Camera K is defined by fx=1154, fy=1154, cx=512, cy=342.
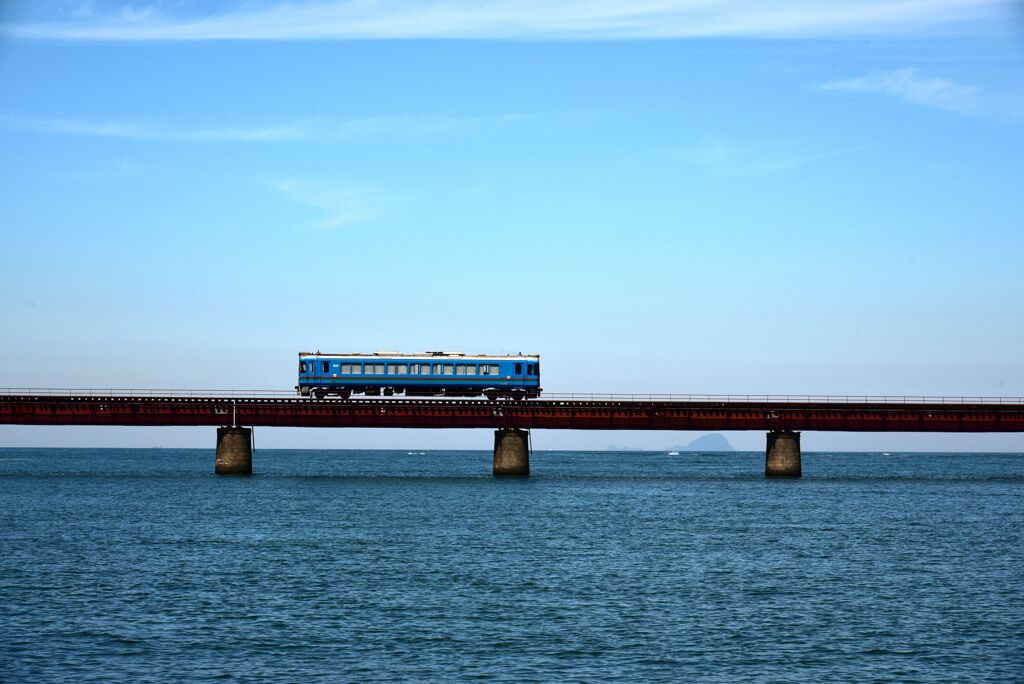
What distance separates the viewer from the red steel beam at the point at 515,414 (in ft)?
284

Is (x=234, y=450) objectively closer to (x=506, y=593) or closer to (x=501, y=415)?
(x=501, y=415)

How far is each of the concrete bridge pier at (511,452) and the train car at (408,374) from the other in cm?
368

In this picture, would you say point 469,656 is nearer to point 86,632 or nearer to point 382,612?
point 382,612

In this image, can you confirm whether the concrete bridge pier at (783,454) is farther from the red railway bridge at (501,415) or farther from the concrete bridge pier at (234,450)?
the concrete bridge pier at (234,450)

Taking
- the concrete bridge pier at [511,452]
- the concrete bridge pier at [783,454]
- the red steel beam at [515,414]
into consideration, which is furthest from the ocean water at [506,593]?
the concrete bridge pier at [783,454]

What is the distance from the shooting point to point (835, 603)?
110 feet

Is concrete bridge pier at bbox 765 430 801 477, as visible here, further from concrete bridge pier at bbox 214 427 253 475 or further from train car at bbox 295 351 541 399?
concrete bridge pier at bbox 214 427 253 475

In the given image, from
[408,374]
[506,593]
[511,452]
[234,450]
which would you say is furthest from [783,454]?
[506,593]

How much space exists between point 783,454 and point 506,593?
63673mm

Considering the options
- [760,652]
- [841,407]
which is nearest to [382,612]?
[760,652]

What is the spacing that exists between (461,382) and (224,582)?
170ft

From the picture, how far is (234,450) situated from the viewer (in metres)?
91.1

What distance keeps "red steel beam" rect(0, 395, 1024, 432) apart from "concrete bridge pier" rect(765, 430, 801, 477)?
2624 mm

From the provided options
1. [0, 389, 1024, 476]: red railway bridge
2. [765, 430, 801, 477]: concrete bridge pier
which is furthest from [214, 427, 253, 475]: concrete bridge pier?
[765, 430, 801, 477]: concrete bridge pier
